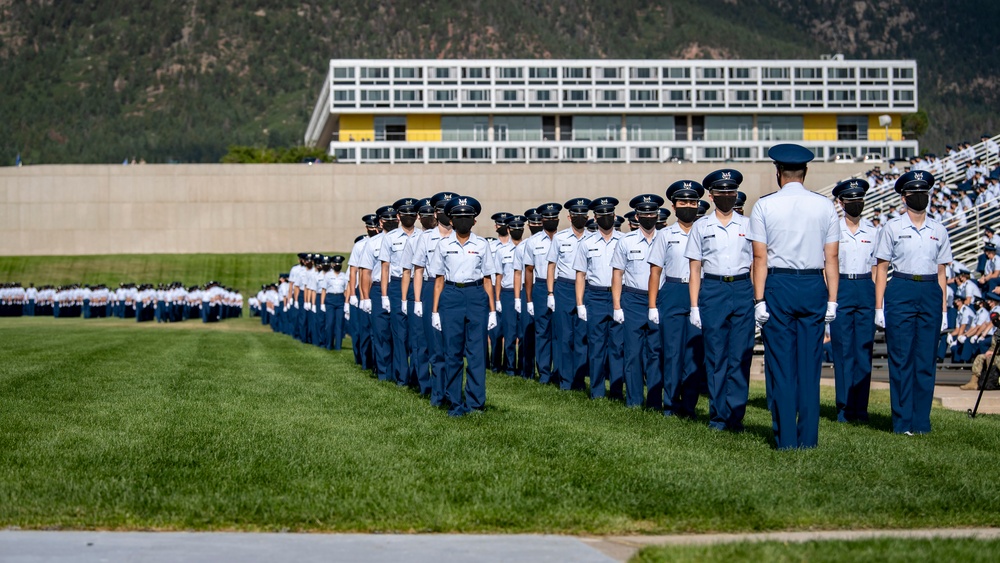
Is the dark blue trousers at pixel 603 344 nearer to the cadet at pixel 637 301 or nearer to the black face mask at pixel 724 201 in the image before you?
the cadet at pixel 637 301

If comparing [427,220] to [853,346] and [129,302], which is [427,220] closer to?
[853,346]

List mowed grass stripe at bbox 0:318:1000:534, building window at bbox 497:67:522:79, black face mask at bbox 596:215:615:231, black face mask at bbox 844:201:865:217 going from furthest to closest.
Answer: building window at bbox 497:67:522:79
black face mask at bbox 596:215:615:231
black face mask at bbox 844:201:865:217
mowed grass stripe at bbox 0:318:1000:534

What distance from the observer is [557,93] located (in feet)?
298

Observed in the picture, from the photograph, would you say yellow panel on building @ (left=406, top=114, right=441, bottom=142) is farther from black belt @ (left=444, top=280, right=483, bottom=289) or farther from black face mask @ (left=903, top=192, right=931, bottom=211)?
black face mask @ (left=903, top=192, right=931, bottom=211)

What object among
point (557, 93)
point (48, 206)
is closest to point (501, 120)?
point (557, 93)

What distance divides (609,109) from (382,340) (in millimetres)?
75313

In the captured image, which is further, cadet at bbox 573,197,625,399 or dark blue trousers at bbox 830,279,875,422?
cadet at bbox 573,197,625,399

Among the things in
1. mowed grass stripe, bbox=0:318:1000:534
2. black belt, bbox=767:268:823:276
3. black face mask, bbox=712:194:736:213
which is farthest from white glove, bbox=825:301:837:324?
black face mask, bbox=712:194:736:213

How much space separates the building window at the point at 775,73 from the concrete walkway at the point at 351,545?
291 ft

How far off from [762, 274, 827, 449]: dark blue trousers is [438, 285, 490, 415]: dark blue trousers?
337 cm

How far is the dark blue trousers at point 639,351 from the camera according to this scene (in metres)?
13.1

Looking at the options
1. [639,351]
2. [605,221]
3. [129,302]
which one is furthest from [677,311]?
[129,302]

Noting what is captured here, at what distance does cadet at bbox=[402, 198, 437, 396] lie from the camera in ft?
44.6

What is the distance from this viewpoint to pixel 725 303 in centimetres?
1105
